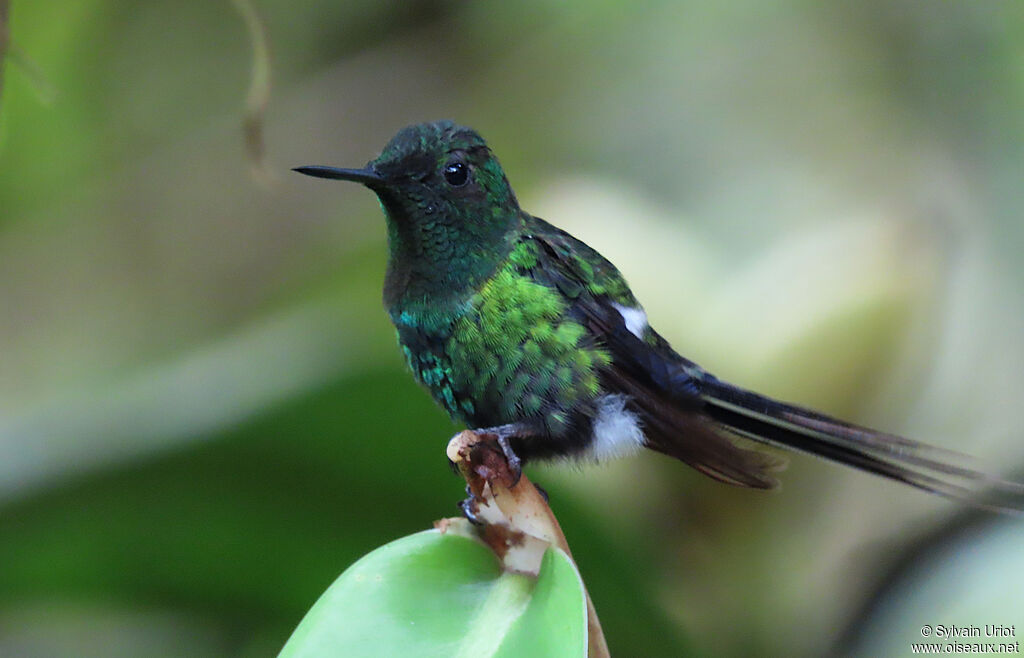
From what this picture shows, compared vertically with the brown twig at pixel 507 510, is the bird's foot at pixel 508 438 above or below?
above

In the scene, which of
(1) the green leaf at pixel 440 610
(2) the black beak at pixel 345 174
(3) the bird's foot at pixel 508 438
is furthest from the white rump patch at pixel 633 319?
(1) the green leaf at pixel 440 610

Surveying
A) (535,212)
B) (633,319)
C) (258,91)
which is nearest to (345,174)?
(633,319)

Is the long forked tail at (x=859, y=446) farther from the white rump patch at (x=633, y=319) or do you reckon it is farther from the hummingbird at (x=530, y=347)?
the white rump patch at (x=633, y=319)

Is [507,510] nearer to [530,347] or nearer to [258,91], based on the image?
[530,347]

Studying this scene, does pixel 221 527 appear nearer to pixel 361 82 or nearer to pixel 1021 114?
pixel 361 82

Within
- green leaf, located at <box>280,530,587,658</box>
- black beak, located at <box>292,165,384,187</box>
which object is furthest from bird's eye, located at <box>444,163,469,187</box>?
green leaf, located at <box>280,530,587,658</box>

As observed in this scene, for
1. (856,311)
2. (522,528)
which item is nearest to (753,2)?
(856,311)

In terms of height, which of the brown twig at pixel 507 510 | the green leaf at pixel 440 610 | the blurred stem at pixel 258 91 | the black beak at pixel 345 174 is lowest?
the green leaf at pixel 440 610
